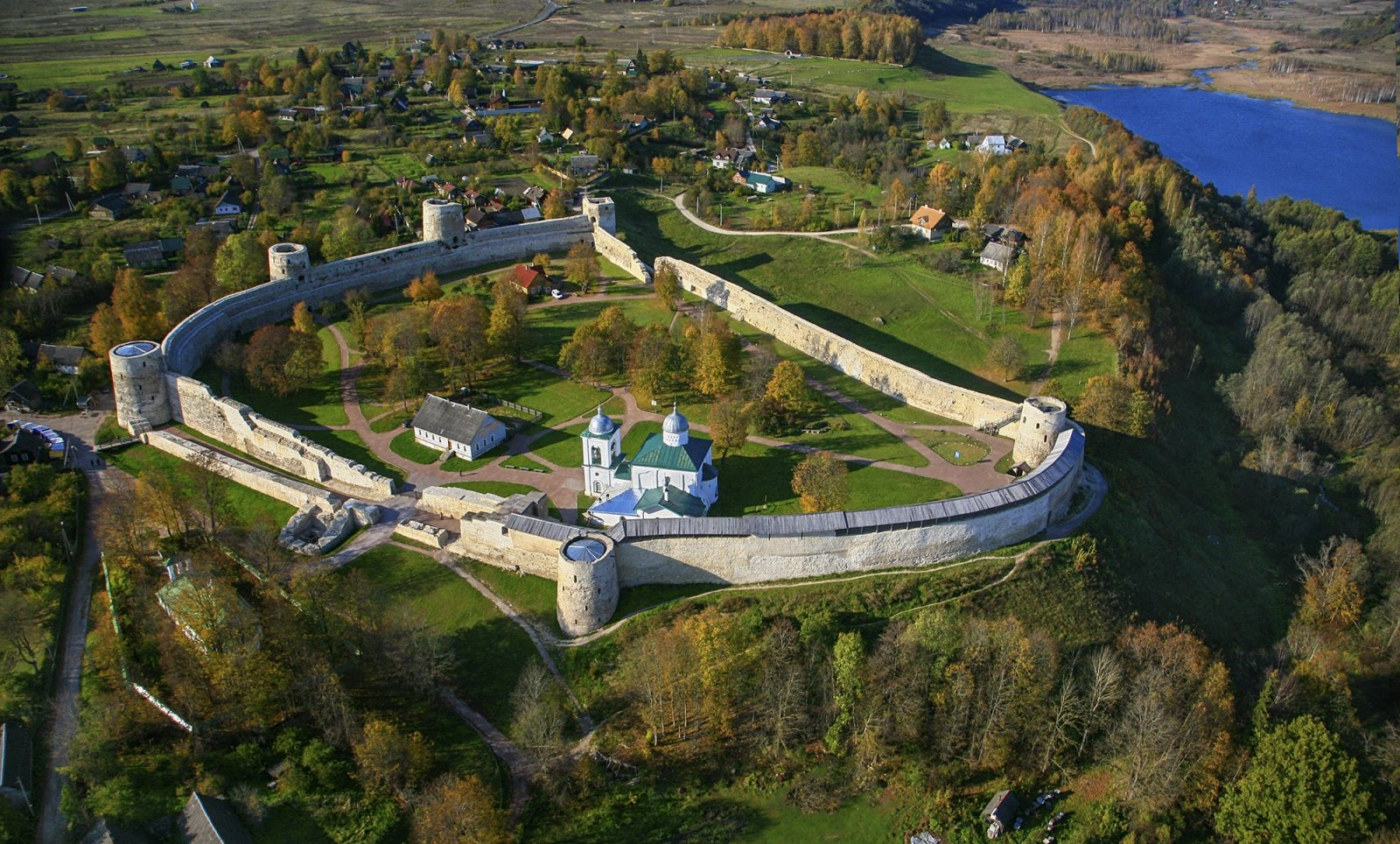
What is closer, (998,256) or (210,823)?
(210,823)

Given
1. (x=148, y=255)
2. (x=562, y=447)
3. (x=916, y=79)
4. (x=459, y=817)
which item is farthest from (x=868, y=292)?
(x=916, y=79)

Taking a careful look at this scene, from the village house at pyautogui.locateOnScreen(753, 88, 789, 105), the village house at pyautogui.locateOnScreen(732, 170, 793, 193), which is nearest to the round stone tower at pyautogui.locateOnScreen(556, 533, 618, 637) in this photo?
the village house at pyautogui.locateOnScreen(732, 170, 793, 193)

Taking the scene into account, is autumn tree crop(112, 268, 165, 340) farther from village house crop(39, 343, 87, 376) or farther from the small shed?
the small shed

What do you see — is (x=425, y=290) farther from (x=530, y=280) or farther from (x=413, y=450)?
(x=413, y=450)

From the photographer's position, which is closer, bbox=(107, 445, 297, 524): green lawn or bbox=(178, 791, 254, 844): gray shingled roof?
bbox=(178, 791, 254, 844): gray shingled roof

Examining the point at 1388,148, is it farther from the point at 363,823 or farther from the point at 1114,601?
the point at 363,823

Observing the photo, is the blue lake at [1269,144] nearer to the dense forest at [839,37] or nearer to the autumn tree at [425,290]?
the dense forest at [839,37]
